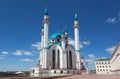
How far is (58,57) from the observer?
84875mm

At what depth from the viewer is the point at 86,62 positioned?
295ft

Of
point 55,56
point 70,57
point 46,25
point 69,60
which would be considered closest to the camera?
point 46,25

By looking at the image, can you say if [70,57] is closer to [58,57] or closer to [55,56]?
[58,57]

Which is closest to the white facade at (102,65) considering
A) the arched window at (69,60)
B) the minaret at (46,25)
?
the arched window at (69,60)

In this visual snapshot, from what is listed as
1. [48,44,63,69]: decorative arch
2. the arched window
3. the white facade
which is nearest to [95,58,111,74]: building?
the white facade

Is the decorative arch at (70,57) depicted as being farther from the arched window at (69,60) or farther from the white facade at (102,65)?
the white facade at (102,65)

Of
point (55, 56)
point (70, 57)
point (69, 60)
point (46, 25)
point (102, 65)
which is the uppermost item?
point (46, 25)

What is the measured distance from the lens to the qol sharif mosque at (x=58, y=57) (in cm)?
7712

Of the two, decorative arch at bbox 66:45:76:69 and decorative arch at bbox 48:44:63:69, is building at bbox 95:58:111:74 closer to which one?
decorative arch at bbox 66:45:76:69

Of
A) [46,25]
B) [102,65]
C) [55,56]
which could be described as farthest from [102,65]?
[46,25]

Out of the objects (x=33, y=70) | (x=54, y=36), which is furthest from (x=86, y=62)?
(x=33, y=70)

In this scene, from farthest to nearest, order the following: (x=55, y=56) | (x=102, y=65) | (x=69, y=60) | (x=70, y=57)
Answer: (x=102, y=65) < (x=70, y=57) < (x=69, y=60) < (x=55, y=56)

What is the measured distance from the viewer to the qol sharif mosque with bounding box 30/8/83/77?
253ft

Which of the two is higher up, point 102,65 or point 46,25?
point 46,25
